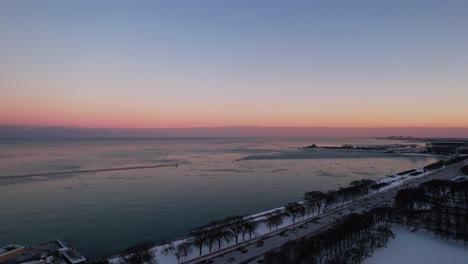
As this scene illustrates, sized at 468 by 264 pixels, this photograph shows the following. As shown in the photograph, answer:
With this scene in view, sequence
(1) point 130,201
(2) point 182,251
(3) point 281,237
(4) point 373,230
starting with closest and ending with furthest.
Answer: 1. (2) point 182,251
2. (3) point 281,237
3. (4) point 373,230
4. (1) point 130,201

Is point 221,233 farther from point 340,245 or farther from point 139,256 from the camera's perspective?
point 340,245

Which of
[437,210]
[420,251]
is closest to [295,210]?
[420,251]

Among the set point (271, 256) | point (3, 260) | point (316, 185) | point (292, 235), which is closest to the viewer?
point (271, 256)

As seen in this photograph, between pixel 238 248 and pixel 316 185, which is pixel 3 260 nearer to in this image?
pixel 238 248

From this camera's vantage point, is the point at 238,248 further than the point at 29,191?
No

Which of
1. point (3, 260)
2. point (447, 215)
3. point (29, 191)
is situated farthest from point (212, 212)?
point (29, 191)

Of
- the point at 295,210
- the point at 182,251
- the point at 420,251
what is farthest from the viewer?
the point at 295,210

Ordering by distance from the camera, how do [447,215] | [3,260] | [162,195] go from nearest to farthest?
[3,260]
[447,215]
[162,195]

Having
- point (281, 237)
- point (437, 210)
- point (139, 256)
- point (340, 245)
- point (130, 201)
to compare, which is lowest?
point (130, 201)
